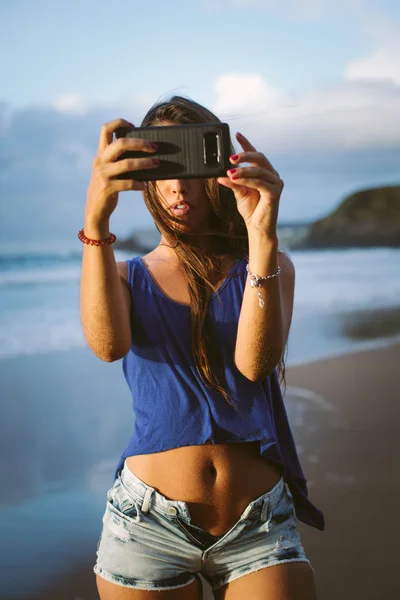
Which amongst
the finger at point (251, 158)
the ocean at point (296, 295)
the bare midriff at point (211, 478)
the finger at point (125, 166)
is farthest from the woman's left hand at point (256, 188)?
the ocean at point (296, 295)

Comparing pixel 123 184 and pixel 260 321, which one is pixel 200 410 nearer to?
pixel 260 321

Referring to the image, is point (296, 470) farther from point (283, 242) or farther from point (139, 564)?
point (283, 242)

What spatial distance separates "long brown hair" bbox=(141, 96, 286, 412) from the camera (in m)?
1.28

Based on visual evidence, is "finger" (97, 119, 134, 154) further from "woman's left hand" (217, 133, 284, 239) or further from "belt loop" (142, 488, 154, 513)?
"belt loop" (142, 488, 154, 513)

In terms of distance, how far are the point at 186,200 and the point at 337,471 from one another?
186cm

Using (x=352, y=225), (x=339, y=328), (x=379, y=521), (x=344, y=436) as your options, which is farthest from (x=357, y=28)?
(x=379, y=521)

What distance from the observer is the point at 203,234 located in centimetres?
136

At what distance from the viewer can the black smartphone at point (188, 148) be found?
3.58 ft

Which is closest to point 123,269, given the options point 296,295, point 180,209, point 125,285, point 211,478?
point 125,285

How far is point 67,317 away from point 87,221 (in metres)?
4.59

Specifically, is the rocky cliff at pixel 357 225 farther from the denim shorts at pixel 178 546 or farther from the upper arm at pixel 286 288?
the denim shorts at pixel 178 546

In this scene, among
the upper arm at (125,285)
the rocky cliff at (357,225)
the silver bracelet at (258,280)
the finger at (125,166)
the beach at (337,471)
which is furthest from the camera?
the rocky cliff at (357,225)

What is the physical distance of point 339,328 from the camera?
5027mm

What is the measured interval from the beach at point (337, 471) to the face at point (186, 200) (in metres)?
1.27
